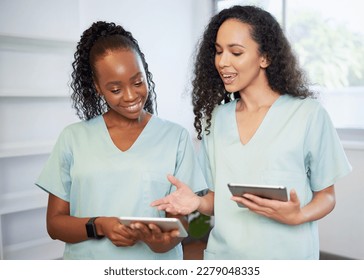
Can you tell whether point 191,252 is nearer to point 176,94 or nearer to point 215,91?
point 215,91

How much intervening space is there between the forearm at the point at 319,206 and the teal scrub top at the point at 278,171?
0.04 ft

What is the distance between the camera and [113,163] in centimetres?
84

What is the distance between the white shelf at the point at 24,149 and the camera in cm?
139

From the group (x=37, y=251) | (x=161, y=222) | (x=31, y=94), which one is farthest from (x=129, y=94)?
(x=37, y=251)

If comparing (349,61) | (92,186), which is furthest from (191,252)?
(349,61)

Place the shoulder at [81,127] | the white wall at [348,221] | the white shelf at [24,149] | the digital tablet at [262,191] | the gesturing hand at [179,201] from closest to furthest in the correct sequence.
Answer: the digital tablet at [262,191] < the gesturing hand at [179,201] < the shoulder at [81,127] < the white shelf at [24,149] < the white wall at [348,221]

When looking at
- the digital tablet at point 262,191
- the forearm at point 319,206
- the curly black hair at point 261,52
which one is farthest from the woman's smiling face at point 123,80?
the forearm at point 319,206

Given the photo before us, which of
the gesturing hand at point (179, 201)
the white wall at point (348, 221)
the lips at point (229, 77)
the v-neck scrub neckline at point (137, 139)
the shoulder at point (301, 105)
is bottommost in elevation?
the white wall at point (348, 221)

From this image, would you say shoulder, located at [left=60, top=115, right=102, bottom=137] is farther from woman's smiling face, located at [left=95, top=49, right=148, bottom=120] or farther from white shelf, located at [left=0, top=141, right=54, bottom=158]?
white shelf, located at [left=0, top=141, right=54, bottom=158]

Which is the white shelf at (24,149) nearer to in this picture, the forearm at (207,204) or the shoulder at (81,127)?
the shoulder at (81,127)

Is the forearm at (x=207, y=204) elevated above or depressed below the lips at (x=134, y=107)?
below

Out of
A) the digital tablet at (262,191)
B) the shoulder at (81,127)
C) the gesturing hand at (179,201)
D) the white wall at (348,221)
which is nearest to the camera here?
the digital tablet at (262,191)

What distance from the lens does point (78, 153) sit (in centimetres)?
85
